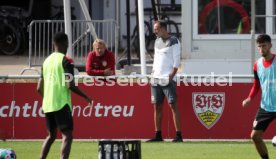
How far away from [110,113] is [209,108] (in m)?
1.69

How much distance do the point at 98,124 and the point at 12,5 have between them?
1615 cm

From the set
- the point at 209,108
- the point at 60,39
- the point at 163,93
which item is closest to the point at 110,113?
the point at 163,93

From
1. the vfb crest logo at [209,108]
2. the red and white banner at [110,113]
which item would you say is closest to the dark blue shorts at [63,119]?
the red and white banner at [110,113]

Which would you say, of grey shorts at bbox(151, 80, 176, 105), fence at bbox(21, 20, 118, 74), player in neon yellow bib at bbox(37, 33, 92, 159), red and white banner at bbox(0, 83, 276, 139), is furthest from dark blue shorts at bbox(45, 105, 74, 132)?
fence at bbox(21, 20, 118, 74)

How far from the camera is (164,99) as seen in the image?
17.9 metres

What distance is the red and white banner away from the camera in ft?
58.9

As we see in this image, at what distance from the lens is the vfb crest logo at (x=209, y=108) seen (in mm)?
17875

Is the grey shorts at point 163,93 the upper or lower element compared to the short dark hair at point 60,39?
lower

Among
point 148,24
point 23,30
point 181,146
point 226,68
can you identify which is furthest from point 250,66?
point 23,30

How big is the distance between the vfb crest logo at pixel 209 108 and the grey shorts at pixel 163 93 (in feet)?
2.28

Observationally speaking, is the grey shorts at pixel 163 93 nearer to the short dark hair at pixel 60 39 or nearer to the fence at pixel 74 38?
the short dark hair at pixel 60 39

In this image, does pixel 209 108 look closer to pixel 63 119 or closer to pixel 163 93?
pixel 163 93

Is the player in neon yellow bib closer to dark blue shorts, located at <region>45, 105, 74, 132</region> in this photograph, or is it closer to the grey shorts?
dark blue shorts, located at <region>45, 105, 74, 132</region>

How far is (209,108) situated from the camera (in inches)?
704
